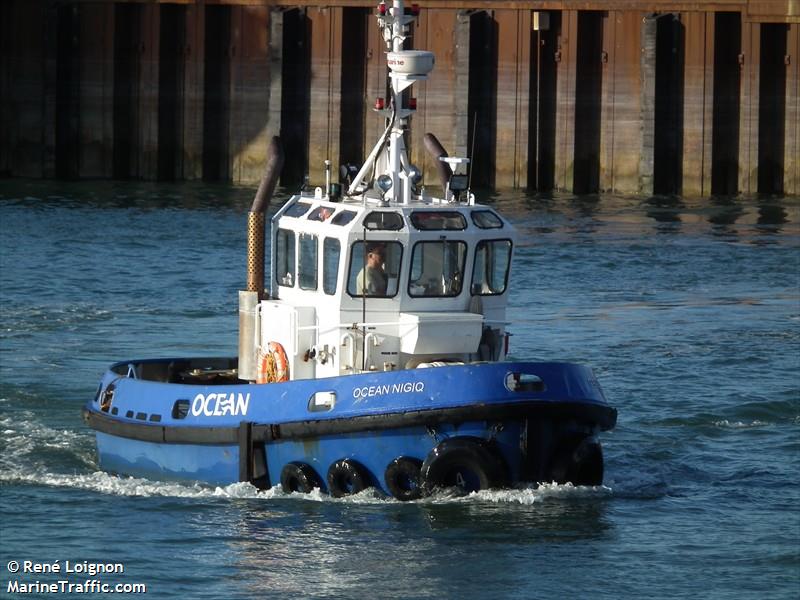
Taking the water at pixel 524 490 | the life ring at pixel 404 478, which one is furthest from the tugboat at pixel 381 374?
the water at pixel 524 490

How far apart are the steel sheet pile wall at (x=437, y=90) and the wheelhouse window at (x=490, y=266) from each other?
20.1m

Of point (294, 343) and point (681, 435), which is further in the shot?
point (681, 435)

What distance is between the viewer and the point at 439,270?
52.5 ft

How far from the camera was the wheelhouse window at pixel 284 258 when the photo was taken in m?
16.5

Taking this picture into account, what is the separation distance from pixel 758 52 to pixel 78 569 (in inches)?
989

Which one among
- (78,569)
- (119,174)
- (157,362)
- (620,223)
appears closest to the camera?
(78,569)

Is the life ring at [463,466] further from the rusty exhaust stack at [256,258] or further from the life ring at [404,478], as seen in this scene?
the rusty exhaust stack at [256,258]

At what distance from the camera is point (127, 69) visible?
40.5 metres

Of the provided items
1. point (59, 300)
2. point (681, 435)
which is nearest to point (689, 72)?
point (59, 300)

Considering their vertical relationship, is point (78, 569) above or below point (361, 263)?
below

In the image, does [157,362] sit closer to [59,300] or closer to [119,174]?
[59,300]

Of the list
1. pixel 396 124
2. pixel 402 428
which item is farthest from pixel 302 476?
pixel 396 124

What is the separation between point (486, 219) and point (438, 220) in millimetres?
468

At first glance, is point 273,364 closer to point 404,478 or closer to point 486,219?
point 404,478
